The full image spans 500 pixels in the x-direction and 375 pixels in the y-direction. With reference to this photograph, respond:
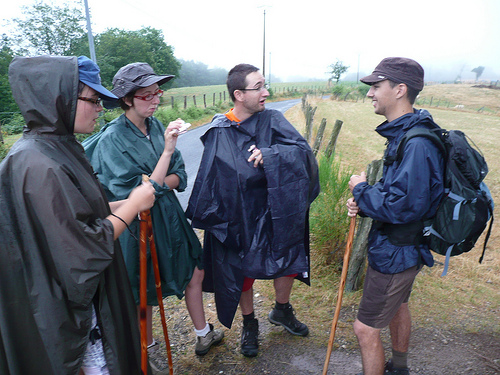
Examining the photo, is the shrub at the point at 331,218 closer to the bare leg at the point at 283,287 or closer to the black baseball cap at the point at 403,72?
the bare leg at the point at 283,287

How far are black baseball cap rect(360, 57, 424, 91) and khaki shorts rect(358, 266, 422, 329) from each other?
107cm

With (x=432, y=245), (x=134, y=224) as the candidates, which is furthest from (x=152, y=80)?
(x=432, y=245)

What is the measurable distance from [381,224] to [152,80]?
1.65 meters

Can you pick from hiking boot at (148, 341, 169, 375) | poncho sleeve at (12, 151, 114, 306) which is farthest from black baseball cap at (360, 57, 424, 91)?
hiking boot at (148, 341, 169, 375)

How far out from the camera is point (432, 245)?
6.66 feet

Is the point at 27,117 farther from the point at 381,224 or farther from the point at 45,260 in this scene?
the point at 381,224

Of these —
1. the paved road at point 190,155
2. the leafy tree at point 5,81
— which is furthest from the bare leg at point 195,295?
the leafy tree at point 5,81

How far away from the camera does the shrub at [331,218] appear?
12.4 feet

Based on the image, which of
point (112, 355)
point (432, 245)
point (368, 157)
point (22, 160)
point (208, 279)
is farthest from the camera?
point (368, 157)

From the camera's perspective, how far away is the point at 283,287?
2980 mm

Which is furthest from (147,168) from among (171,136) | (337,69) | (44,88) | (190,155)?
(337,69)

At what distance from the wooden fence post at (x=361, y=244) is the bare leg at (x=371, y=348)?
130cm

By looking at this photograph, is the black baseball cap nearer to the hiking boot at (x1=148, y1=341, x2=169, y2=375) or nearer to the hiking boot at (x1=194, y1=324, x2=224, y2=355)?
the hiking boot at (x1=194, y1=324, x2=224, y2=355)

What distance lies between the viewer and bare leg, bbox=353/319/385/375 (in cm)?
216
